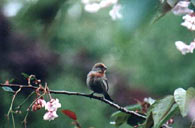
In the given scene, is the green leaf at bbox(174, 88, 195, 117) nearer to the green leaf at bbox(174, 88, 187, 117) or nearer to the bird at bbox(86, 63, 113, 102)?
the green leaf at bbox(174, 88, 187, 117)

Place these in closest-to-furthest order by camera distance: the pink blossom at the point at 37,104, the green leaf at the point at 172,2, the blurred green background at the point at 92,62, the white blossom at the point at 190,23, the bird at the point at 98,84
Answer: the green leaf at the point at 172,2
the white blossom at the point at 190,23
the pink blossom at the point at 37,104
the bird at the point at 98,84
the blurred green background at the point at 92,62

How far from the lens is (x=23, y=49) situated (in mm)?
3070

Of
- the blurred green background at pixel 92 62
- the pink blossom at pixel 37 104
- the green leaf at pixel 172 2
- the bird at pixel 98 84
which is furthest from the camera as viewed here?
the blurred green background at pixel 92 62

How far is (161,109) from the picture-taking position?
495 millimetres

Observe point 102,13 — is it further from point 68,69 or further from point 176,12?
point 176,12

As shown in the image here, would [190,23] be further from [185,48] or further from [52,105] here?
[52,105]

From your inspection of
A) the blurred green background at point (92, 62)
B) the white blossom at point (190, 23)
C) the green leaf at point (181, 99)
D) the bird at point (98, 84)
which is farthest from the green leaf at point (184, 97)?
the blurred green background at point (92, 62)

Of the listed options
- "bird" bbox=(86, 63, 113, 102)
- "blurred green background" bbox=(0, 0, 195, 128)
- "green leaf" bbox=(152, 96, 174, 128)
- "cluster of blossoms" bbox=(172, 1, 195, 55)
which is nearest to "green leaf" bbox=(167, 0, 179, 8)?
"cluster of blossoms" bbox=(172, 1, 195, 55)

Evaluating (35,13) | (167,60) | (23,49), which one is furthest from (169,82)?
(35,13)

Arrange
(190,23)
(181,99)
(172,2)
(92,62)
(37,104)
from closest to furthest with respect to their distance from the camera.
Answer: (172,2) → (181,99) → (190,23) → (37,104) → (92,62)

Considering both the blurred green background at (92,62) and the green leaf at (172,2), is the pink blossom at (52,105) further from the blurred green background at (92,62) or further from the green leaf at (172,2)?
the blurred green background at (92,62)

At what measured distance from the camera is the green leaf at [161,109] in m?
0.47

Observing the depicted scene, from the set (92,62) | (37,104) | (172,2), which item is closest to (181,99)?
(172,2)

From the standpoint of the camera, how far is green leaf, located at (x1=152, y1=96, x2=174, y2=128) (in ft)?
1.53
